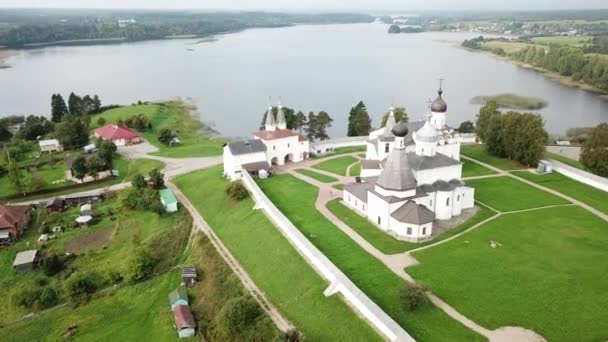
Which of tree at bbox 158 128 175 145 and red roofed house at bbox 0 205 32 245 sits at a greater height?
tree at bbox 158 128 175 145

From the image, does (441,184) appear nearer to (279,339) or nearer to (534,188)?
(534,188)

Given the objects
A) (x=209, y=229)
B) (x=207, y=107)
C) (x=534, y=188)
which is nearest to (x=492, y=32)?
(x=207, y=107)

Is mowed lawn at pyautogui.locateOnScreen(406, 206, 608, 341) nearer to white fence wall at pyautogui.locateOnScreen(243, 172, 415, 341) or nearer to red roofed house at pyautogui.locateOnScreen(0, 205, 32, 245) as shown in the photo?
white fence wall at pyautogui.locateOnScreen(243, 172, 415, 341)

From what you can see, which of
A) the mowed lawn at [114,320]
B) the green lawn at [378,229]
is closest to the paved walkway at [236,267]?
the mowed lawn at [114,320]

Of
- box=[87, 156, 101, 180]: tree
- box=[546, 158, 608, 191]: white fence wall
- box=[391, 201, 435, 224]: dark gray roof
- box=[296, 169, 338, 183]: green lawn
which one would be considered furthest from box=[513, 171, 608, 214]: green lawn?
box=[87, 156, 101, 180]: tree

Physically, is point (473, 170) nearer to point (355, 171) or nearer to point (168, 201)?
point (355, 171)
